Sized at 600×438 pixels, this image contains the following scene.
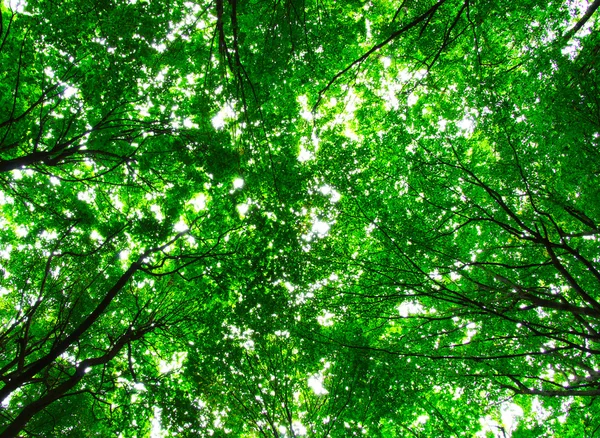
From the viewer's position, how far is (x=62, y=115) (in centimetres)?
723

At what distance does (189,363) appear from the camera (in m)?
7.91

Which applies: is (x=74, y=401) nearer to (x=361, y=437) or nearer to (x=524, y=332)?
(x=361, y=437)

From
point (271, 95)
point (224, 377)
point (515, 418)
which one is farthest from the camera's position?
point (515, 418)

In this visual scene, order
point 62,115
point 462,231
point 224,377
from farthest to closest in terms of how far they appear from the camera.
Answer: point 462,231 → point 224,377 → point 62,115

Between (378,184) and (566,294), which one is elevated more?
(378,184)

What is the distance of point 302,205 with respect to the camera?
700 cm

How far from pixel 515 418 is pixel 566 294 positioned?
540 cm

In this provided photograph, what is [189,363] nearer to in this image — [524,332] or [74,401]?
[74,401]

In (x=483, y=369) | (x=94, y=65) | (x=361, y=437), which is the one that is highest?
(x=94, y=65)

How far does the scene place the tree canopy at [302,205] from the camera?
17.8ft

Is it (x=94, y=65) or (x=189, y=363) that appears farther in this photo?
(x=189, y=363)

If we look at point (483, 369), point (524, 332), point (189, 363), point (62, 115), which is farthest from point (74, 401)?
point (524, 332)

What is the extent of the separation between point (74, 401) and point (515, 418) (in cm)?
1315

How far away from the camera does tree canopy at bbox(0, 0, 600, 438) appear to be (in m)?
5.43
